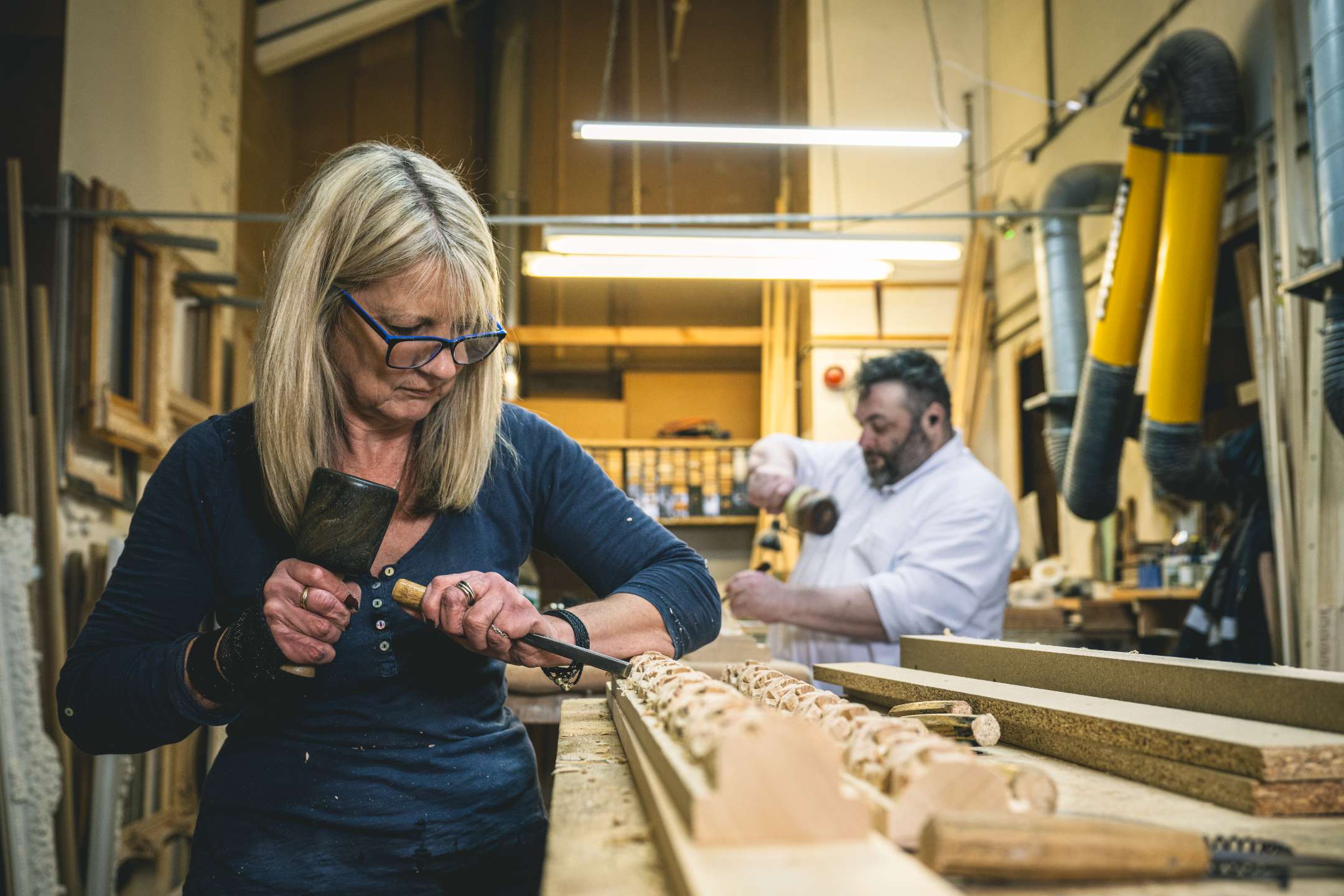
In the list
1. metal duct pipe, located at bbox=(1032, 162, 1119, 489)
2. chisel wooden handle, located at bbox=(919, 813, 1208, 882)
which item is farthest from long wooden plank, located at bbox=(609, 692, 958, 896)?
metal duct pipe, located at bbox=(1032, 162, 1119, 489)

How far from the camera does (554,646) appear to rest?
61.1 inches

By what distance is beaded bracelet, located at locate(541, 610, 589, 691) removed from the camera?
5.39 ft

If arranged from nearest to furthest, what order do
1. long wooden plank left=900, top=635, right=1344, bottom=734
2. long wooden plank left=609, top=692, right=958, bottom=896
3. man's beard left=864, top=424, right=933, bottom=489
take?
long wooden plank left=609, top=692, right=958, bottom=896
long wooden plank left=900, top=635, right=1344, bottom=734
man's beard left=864, top=424, right=933, bottom=489

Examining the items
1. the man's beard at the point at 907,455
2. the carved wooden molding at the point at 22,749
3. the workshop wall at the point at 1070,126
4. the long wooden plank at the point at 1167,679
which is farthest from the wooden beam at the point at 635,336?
the long wooden plank at the point at 1167,679

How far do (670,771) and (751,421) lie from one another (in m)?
7.63

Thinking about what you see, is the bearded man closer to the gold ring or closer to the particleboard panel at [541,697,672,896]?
the particleboard panel at [541,697,672,896]

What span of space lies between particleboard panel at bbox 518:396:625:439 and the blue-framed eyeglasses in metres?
6.51

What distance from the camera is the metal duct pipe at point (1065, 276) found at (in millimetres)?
5445

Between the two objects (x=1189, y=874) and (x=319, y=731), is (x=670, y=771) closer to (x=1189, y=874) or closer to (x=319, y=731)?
(x=1189, y=874)

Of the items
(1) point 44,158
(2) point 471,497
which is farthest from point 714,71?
(2) point 471,497

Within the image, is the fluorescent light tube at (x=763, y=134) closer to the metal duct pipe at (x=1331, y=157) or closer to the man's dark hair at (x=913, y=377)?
the man's dark hair at (x=913, y=377)

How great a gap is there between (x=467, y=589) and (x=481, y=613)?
4 cm

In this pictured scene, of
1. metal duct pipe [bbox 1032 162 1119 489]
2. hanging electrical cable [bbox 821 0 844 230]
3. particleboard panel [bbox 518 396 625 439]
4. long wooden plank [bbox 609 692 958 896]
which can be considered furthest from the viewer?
particleboard panel [bbox 518 396 625 439]

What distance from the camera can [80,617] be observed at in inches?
169
